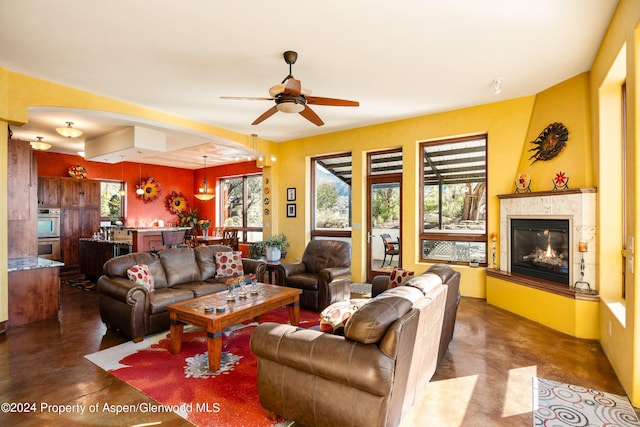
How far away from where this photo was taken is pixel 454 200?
5.70 m

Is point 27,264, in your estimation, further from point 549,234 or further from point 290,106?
point 549,234

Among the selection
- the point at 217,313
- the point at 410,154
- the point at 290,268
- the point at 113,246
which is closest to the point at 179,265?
the point at 290,268

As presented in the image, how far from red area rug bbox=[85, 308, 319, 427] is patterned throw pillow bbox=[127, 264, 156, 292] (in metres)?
→ 0.62

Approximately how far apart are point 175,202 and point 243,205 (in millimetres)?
2354

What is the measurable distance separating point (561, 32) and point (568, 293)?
2.84 meters

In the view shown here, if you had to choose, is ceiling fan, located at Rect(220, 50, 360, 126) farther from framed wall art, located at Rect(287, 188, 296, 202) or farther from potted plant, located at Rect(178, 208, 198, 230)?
potted plant, located at Rect(178, 208, 198, 230)

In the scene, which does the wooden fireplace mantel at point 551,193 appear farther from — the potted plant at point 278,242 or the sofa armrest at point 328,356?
the potted plant at point 278,242

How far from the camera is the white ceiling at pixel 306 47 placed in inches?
110

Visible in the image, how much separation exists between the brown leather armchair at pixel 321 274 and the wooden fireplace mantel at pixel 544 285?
226 centimetres

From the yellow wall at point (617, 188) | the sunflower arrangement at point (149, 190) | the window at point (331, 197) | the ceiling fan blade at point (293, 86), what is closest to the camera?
the yellow wall at point (617, 188)

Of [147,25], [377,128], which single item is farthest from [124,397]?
[377,128]

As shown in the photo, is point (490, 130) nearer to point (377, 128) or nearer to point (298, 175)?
point (377, 128)

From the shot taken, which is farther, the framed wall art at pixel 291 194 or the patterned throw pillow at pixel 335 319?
the framed wall art at pixel 291 194

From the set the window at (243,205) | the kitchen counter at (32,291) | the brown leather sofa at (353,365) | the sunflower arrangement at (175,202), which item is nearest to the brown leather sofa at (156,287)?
the kitchen counter at (32,291)
